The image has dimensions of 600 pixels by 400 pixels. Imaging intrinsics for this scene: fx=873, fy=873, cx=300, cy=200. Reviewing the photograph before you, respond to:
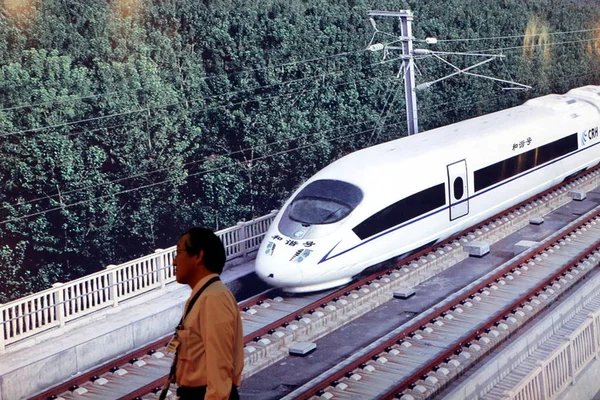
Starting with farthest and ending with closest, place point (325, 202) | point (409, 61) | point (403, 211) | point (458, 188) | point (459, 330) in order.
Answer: point (409, 61) < point (458, 188) < point (403, 211) < point (325, 202) < point (459, 330)

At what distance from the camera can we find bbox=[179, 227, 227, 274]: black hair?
4.40 metres

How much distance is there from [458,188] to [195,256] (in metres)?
11.6

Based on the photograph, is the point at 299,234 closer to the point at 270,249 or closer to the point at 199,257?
the point at 270,249

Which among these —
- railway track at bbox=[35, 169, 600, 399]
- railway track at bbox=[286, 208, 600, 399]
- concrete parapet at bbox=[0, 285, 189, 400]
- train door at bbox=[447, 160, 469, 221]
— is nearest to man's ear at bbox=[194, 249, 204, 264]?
railway track at bbox=[286, 208, 600, 399]

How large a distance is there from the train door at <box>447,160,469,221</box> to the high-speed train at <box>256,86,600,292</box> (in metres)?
0.02

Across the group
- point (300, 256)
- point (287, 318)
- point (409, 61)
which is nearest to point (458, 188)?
point (300, 256)

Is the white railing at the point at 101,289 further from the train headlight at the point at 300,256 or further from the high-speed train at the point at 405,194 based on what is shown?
the train headlight at the point at 300,256

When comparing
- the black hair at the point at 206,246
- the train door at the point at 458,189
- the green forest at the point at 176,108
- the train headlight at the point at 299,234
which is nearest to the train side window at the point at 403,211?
the train door at the point at 458,189

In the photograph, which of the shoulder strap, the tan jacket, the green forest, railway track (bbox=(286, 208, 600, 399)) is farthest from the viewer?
the green forest

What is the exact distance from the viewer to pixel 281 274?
511 inches

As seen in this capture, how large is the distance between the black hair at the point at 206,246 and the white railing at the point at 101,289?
7.26m

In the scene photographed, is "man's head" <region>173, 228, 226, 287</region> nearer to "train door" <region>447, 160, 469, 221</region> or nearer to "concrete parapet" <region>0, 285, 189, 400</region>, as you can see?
"concrete parapet" <region>0, 285, 189, 400</region>

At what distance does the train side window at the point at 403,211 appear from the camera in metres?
13.3

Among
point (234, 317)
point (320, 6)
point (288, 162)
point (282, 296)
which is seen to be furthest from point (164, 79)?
point (234, 317)
